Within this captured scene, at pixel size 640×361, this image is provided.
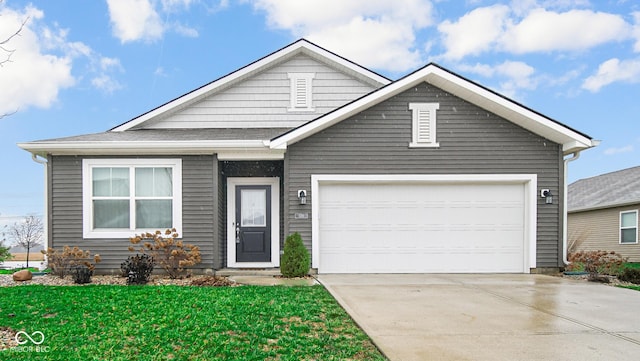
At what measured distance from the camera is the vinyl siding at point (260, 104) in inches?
487

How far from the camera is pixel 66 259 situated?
9.59 metres

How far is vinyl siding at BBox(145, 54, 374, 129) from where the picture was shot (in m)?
12.4

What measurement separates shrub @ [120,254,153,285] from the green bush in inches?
104

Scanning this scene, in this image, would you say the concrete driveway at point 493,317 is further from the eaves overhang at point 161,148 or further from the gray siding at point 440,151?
the eaves overhang at point 161,148

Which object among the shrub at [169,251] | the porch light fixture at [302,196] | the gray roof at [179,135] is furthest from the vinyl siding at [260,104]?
the shrub at [169,251]

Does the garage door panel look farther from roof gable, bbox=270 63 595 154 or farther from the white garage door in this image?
roof gable, bbox=270 63 595 154

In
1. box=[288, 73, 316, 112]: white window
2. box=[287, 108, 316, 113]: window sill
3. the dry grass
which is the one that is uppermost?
Answer: box=[288, 73, 316, 112]: white window

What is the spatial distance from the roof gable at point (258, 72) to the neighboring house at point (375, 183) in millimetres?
1816

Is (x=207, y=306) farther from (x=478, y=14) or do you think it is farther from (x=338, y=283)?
(x=478, y=14)

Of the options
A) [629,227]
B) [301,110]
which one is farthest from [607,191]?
[301,110]

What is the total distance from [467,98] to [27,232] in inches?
762

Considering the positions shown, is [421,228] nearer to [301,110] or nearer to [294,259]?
[294,259]

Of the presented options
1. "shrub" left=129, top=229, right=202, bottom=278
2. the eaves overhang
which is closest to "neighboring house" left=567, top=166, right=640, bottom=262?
the eaves overhang

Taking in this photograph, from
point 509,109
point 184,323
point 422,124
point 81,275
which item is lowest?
point 81,275
